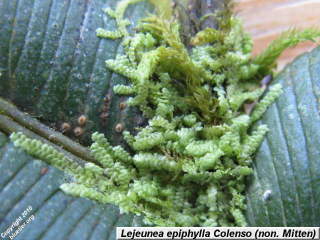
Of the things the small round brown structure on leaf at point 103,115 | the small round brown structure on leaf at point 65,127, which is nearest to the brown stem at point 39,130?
the small round brown structure on leaf at point 65,127

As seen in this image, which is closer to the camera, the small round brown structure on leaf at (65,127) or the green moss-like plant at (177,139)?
the green moss-like plant at (177,139)

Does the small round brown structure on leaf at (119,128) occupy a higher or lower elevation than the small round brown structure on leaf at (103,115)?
lower

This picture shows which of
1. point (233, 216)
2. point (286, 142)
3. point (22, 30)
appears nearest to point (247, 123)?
point (286, 142)

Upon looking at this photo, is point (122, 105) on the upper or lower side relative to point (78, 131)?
upper

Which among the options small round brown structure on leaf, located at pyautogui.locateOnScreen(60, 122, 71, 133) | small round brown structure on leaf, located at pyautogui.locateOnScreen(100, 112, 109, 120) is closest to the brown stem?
small round brown structure on leaf, located at pyautogui.locateOnScreen(60, 122, 71, 133)

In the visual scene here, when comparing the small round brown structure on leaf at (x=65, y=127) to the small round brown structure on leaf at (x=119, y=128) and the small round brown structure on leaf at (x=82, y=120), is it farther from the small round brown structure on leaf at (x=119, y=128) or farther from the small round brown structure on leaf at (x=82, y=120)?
the small round brown structure on leaf at (x=119, y=128)

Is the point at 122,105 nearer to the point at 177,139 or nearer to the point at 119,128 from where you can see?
the point at 119,128

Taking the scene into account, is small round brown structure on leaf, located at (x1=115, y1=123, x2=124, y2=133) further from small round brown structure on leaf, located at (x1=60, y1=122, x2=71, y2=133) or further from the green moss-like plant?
small round brown structure on leaf, located at (x1=60, y1=122, x2=71, y2=133)

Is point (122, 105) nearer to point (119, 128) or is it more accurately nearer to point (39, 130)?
point (119, 128)

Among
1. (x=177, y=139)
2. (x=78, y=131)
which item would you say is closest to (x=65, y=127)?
(x=78, y=131)
